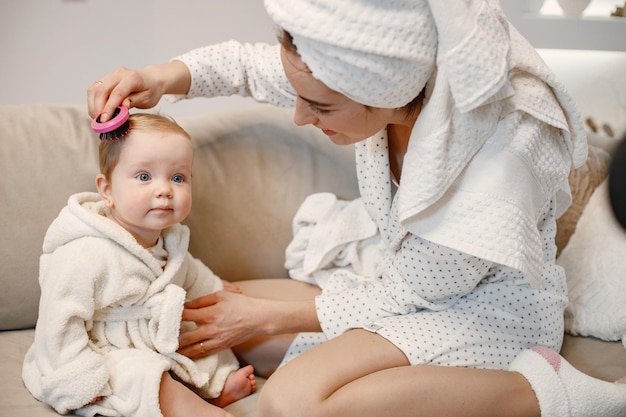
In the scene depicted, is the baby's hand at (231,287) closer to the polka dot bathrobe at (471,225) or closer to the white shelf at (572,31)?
the polka dot bathrobe at (471,225)

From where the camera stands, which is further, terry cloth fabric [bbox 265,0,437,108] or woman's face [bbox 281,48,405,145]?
woman's face [bbox 281,48,405,145]

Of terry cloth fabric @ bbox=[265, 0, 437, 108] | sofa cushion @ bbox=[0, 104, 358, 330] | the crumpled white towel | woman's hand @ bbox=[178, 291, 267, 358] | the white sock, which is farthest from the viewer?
the crumpled white towel

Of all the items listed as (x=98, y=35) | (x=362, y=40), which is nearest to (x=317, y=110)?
(x=362, y=40)

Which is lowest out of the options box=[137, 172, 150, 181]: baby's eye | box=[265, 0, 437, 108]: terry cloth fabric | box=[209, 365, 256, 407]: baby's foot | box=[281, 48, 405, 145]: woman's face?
box=[209, 365, 256, 407]: baby's foot

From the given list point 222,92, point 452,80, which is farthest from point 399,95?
point 222,92

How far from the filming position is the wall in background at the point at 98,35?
7.47ft

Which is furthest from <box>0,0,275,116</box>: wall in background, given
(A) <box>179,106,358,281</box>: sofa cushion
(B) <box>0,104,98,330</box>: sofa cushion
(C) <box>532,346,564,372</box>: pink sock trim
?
(C) <box>532,346,564,372</box>: pink sock trim

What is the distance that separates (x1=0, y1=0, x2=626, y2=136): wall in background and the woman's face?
1219 mm

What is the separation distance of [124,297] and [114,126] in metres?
0.30

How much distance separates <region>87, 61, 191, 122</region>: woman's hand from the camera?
127 cm

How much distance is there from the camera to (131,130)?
126 centimetres

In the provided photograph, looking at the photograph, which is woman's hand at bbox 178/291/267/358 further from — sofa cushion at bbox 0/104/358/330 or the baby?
sofa cushion at bbox 0/104/358/330

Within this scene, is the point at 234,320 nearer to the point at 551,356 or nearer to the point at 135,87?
the point at 135,87

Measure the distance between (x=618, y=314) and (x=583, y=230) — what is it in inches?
8.6
